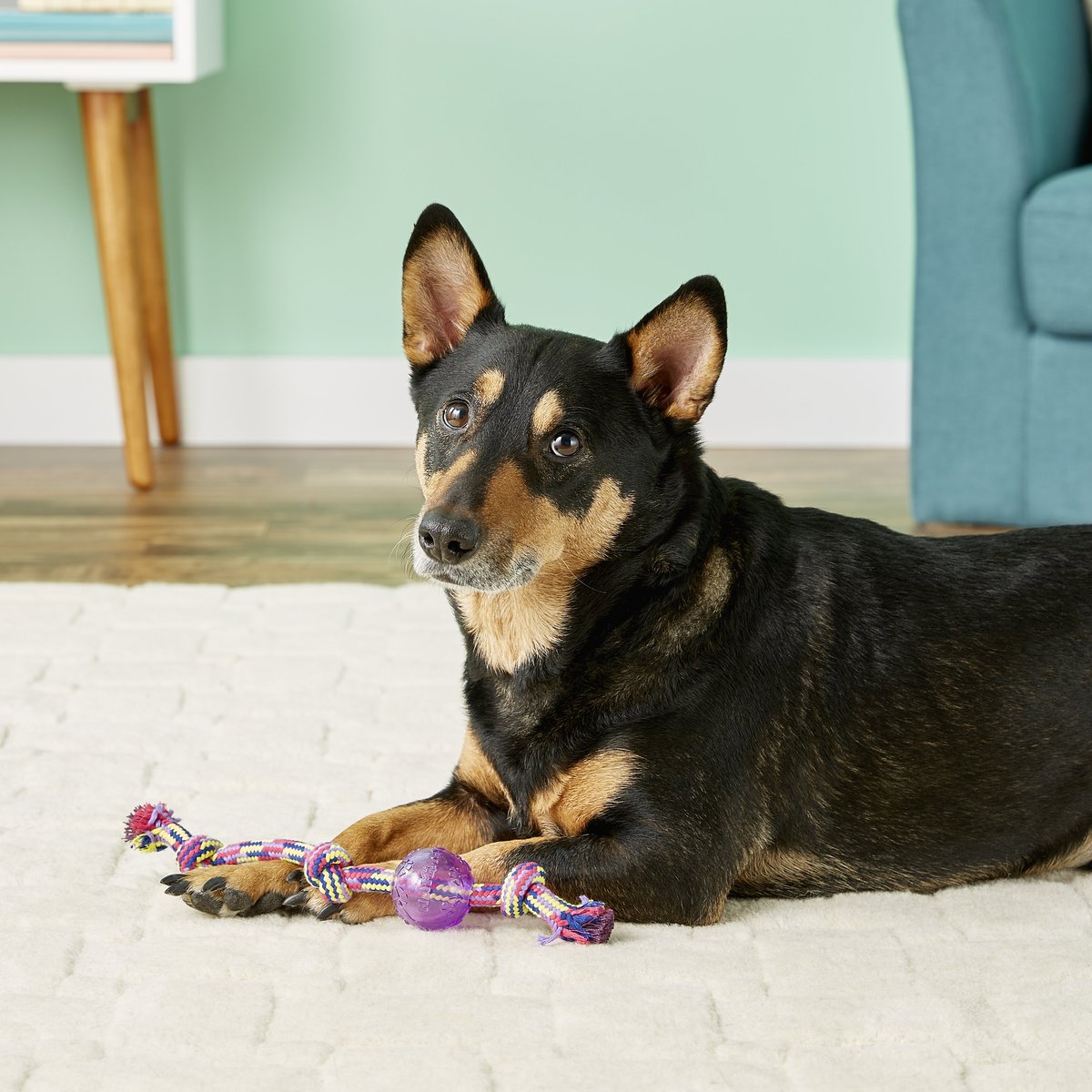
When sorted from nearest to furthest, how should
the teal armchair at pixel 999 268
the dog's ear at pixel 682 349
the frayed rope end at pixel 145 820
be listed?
the dog's ear at pixel 682 349, the frayed rope end at pixel 145 820, the teal armchair at pixel 999 268

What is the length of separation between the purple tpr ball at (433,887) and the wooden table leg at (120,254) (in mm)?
2685

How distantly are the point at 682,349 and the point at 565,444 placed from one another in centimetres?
20

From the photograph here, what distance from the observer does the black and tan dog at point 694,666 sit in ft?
6.19

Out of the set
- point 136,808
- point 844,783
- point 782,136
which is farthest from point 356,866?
point 782,136

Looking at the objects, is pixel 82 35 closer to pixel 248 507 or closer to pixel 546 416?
pixel 248 507

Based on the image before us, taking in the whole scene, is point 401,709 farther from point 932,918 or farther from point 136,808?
point 932,918

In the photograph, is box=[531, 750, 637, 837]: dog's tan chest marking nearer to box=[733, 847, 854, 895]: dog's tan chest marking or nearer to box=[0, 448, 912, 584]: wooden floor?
box=[733, 847, 854, 895]: dog's tan chest marking

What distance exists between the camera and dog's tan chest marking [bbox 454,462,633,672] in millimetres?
1872

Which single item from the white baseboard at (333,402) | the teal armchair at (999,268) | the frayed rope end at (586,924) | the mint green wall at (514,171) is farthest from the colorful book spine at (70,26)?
the frayed rope end at (586,924)

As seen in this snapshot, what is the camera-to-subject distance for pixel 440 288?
6.95 ft

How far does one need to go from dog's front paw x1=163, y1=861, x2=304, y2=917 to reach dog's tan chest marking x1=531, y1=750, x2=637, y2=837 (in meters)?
0.34

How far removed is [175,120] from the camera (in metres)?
4.64

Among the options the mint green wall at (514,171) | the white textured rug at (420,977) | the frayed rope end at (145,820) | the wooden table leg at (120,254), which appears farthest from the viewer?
the mint green wall at (514,171)

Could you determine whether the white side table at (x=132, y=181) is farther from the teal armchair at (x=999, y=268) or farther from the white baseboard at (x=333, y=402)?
the teal armchair at (x=999, y=268)
